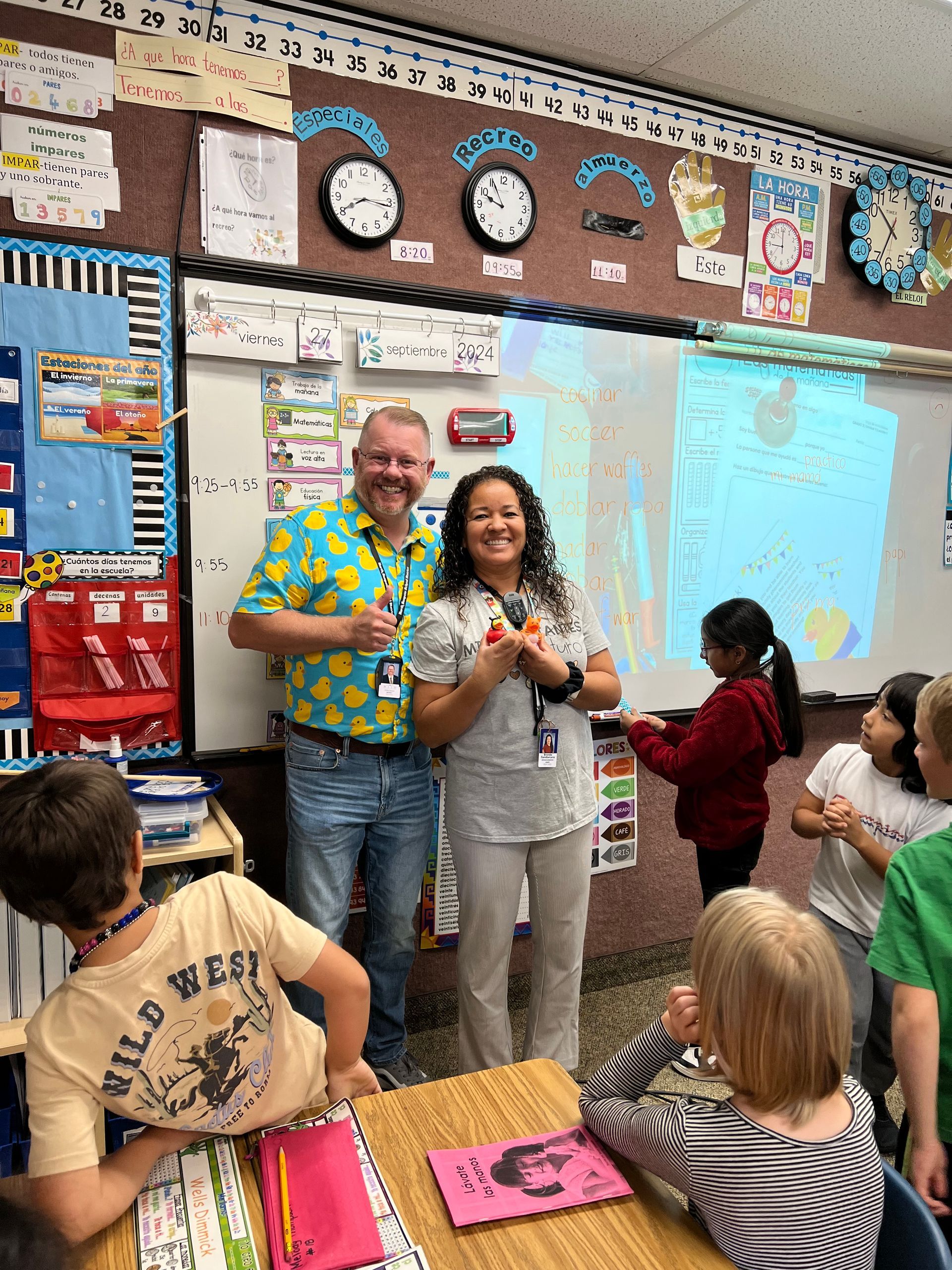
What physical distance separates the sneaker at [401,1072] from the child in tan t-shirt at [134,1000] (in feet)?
3.99

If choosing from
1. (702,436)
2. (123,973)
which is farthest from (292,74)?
(123,973)

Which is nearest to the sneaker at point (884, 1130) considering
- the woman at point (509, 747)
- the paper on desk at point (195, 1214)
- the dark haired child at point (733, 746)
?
the dark haired child at point (733, 746)

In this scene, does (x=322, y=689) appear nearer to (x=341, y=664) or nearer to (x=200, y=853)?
(x=341, y=664)

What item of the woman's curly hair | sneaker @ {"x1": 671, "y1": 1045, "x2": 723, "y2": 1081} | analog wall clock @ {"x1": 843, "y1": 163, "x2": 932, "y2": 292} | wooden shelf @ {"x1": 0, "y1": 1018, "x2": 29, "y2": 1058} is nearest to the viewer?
sneaker @ {"x1": 671, "y1": 1045, "x2": 723, "y2": 1081}

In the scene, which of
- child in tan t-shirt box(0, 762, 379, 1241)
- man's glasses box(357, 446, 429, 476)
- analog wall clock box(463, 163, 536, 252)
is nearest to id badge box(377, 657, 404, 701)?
man's glasses box(357, 446, 429, 476)

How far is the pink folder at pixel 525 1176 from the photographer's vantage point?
3.31 ft

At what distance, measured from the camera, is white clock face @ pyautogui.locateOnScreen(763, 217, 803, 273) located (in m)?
3.11

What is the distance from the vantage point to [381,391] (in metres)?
2.51

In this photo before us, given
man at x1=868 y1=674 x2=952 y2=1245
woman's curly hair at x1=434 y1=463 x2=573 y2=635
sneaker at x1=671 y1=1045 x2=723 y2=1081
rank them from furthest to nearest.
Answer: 1. woman's curly hair at x1=434 y1=463 x2=573 y2=635
2. man at x1=868 y1=674 x2=952 y2=1245
3. sneaker at x1=671 y1=1045 x2=723 y2=1081

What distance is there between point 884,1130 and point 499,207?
2.73m

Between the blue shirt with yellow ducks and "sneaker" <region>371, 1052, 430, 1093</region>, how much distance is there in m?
0.92

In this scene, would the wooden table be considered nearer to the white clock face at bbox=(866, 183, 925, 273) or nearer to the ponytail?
the ponytail

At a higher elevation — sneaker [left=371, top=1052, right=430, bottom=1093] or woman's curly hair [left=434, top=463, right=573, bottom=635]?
woman's curly hair [left=434, top=463, right=573, bottom=635]

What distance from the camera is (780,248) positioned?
313cm
